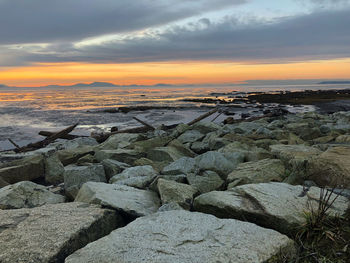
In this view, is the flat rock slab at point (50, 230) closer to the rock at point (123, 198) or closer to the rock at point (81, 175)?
the rock at point (123, 198)

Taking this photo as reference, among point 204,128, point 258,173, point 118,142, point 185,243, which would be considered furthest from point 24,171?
point 204,128

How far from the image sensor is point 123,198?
392cm

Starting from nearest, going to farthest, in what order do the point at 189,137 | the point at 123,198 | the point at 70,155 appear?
the point at 123,198 < the point at 70,155 < the point at 189,137

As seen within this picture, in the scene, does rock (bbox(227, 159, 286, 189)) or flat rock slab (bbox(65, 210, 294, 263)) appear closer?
flat rock slab (bbox(65, 210, 294, 263))

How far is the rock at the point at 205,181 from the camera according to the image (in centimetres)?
478

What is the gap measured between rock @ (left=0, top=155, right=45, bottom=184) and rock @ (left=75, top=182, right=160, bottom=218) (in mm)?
3080

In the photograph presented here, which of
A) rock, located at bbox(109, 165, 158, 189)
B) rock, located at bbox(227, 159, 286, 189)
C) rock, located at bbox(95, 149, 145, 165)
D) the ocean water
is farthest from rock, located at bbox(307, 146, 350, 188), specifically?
the ocean water

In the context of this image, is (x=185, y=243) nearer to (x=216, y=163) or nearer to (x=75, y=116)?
(x=216, y=163)

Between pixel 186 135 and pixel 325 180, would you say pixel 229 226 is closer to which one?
pixel 325 180

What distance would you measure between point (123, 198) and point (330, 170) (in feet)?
10.4

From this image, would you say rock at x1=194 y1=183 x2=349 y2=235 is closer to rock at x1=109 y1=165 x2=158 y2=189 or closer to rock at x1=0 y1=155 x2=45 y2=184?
rock at x1=109 y1=165 x2=158 y2=189

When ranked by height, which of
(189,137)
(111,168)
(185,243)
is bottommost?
(189,137)

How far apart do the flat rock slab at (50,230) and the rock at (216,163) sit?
2505 millimetres

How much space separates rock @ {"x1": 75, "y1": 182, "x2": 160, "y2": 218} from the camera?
3.60 meters
